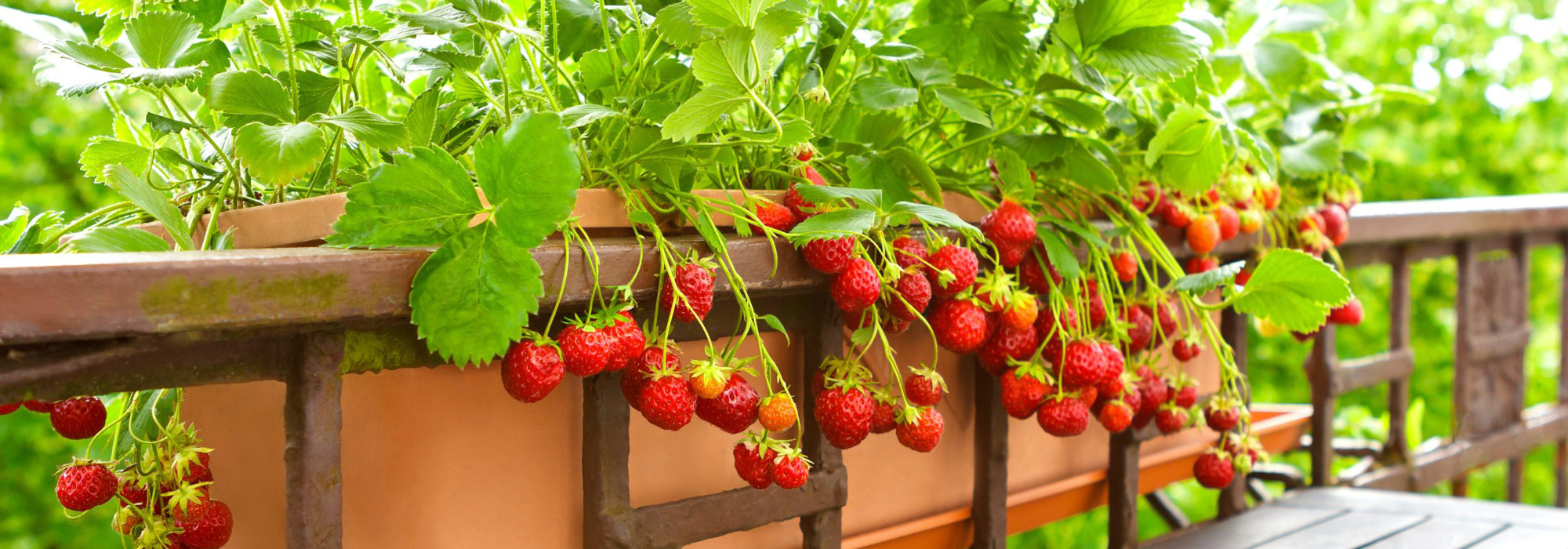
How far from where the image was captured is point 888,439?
35.3 inches

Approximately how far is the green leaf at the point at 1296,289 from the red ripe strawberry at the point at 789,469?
0.44 meters

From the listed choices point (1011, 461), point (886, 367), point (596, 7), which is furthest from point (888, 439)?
point (596, 7)

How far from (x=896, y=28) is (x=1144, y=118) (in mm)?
238

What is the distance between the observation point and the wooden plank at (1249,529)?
1.06 m

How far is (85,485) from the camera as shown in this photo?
621mm

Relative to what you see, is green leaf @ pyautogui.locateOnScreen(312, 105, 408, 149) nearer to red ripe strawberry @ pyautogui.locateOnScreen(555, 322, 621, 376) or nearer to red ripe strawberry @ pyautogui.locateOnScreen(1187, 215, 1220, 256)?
red ripe strawberry @ pyautogui.locateOnScreen(555, 322, 621, 376)

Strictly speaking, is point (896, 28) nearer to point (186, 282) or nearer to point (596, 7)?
point (596, 7)

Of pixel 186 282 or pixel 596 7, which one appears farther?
pixel 596 7

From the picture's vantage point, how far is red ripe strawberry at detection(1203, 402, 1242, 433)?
3.26 feet

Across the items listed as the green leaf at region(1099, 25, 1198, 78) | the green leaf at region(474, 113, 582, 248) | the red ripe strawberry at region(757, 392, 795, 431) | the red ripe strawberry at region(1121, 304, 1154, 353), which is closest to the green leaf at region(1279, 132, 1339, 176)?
the red ripe strawberry at region(1121, 304, 1154, 353)

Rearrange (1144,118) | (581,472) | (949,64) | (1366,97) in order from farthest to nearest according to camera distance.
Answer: (1366,97) → (1144,118) → (949,64) → (581,472)

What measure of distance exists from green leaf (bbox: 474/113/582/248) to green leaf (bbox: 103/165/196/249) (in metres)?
0.20

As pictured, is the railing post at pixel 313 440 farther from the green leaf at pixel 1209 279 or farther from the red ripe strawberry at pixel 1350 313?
the red ripe strawberry at pixel 1350 313

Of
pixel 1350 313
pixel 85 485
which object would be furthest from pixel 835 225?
pixel 1350 313
